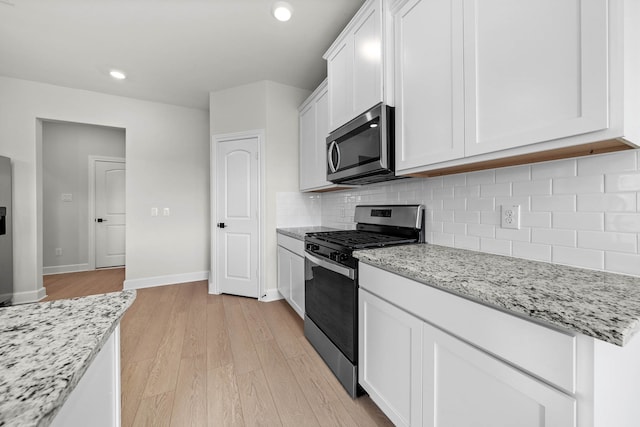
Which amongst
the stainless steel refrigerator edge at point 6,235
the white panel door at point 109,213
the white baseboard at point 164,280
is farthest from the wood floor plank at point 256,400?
the white panel door at point 109,213

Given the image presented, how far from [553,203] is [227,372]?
2091 millimetres

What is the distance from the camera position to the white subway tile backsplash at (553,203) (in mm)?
1058

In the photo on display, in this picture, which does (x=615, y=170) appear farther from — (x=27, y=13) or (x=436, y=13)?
(x=27, y=13)

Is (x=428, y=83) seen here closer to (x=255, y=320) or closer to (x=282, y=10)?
(x=282, y=10)

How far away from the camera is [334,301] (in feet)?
5.43

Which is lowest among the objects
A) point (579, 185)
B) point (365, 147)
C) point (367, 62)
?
point (579, 185)

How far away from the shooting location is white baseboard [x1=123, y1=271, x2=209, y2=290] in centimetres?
350

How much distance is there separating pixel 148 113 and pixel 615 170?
4590 millimetres

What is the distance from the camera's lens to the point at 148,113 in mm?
3619

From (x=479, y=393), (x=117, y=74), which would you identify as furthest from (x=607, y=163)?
(x=117, y=74)

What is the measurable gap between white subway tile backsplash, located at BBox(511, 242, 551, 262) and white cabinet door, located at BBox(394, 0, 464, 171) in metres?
0.52

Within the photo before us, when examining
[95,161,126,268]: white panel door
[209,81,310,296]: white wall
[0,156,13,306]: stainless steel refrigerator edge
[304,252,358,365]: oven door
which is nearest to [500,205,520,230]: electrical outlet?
[304,252,358,365]: oven door

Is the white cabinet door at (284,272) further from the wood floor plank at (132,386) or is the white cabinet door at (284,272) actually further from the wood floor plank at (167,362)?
the wood floor plank at (132,386)

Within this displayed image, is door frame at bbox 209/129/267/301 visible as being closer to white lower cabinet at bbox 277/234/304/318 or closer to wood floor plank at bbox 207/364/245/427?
white lower cabinet at bbox 277/234/304/318
